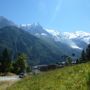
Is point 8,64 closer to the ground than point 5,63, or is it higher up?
closer to the ground

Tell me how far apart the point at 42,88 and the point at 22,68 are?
119 metres

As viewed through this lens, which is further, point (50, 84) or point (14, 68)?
point (14, 68)

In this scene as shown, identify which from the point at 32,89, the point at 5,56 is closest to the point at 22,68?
the point at 5,56

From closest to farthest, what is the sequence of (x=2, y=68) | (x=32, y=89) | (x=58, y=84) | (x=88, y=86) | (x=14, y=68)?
(x=88, y=86), (x=58, y=84), (x=32, y=89), (x=2, y=68), (x=14, y=68)

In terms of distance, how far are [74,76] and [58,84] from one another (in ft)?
4.68

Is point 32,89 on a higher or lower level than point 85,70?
lower

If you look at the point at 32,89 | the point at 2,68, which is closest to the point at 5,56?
the point at 2,68

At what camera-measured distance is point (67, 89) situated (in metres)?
17.7

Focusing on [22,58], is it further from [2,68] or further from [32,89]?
[32,89]

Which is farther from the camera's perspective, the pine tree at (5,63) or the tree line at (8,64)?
the tree line at (8,64)

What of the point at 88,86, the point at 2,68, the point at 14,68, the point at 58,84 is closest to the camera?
the point at 88,86

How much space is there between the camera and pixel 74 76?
2041 centimetres

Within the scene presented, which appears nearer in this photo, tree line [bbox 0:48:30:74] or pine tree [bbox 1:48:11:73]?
pine tree [bbox 1:48:11:73]

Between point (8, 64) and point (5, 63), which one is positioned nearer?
point (5, 63)
